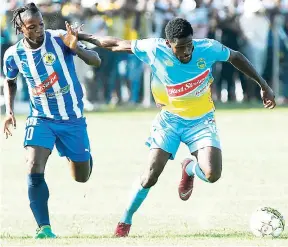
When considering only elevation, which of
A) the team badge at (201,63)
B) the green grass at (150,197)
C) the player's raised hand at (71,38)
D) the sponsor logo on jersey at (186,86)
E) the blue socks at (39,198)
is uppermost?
the player's raised hand at (71,38)

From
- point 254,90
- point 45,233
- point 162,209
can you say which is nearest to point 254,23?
point 254,90

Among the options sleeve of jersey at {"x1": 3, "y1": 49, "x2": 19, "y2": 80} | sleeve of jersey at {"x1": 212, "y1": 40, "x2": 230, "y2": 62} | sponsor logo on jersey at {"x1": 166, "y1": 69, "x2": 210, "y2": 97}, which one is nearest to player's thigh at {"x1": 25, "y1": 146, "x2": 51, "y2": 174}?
sleeve of jersey at {"x1": 3, "y1": 49, "x2": 19, "y2": 80}

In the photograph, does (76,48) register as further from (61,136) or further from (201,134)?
(201,134)

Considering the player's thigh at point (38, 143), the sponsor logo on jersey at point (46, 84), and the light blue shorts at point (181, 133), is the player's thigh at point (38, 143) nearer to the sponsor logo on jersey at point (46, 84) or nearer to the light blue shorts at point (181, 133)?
the sponsor logo on jersey at point (46, 84)

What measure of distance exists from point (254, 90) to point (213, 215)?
53.3ft

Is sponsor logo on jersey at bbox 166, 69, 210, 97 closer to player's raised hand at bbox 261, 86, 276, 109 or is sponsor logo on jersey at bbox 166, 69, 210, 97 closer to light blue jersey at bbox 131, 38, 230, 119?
light blue jersey at bbox 131, 38, 230, 119

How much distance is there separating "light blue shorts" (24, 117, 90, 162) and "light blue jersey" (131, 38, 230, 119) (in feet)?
2.83

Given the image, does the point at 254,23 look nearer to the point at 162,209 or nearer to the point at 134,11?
the point at 134,11

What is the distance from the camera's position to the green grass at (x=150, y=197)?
9867 millimetres

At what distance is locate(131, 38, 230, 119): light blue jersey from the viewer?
10.2m

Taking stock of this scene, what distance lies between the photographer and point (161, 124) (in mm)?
10523

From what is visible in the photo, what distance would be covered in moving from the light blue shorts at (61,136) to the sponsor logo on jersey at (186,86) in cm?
101

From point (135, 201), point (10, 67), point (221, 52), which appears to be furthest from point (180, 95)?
point (10, 67)

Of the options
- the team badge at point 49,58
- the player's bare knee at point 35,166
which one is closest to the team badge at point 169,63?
the team badge at point 49,58
